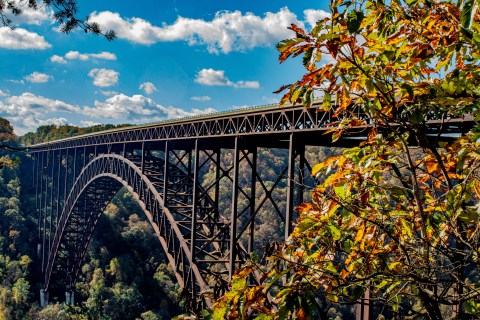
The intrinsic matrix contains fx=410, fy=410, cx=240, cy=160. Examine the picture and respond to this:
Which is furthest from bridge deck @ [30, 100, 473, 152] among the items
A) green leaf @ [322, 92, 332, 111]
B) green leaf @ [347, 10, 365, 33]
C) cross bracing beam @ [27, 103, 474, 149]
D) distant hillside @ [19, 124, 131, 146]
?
distant hillside @ [19, 124, 131, 146]

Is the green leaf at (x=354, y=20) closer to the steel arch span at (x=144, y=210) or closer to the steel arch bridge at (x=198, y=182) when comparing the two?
the steel arch bridge at (x=198, y=182)

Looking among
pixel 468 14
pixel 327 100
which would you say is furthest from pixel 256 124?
pixel 468 14

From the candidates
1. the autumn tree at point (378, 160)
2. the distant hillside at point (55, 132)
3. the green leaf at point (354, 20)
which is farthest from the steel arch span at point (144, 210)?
the distant hillside at point (55, 132)

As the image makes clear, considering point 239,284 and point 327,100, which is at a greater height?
point 327,100

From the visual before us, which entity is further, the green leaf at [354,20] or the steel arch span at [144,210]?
the steel arch span at [144,210]

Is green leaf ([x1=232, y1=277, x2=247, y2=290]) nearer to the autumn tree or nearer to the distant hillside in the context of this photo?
the autumn tree

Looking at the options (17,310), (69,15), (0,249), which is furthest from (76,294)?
(69,15)

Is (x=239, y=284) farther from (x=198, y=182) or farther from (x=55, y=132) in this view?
(x=55, y=132)

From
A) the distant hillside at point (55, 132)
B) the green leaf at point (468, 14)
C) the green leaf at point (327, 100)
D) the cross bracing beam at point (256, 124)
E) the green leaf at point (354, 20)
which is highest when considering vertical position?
the distant hillside at point (55, 132)
